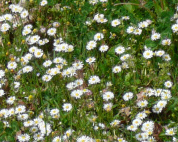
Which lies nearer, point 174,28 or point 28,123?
point 28,123

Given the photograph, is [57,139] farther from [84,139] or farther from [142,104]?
[142,104]

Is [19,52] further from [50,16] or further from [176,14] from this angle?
[176,14]

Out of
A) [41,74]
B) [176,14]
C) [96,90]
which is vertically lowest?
[96,90]

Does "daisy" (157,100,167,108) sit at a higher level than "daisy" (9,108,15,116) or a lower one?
lower

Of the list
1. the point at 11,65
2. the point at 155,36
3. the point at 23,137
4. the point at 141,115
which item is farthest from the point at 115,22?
the point at 23,137

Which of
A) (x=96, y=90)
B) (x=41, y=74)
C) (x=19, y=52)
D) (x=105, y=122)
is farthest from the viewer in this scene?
(x=19, y=52)

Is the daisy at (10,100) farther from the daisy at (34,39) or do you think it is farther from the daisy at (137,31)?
the daisy at (137,31)

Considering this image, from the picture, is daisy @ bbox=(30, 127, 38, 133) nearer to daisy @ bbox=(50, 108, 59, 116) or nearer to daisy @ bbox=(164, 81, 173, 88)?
daisy @ bbox=(50, 108, 59, 116)

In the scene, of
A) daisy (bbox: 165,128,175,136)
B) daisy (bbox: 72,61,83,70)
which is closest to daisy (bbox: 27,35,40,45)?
daisy (bbox: 72,61,83,70)

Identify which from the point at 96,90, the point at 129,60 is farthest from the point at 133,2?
the point at 96,90
